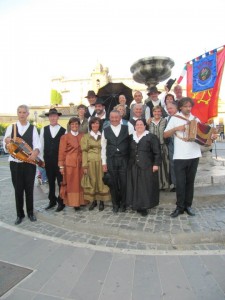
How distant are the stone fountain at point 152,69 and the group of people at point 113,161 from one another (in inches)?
129

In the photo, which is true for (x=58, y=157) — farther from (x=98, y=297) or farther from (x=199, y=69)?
(x=199, y=69)

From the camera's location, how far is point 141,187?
4305mm

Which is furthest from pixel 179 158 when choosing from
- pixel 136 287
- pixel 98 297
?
pixel 98 297

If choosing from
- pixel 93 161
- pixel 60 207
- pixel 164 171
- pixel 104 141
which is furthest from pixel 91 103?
pixel 60 207

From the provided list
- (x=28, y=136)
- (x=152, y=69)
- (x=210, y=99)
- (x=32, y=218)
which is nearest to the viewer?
(x=28, y=136)

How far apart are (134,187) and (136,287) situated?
1.90 m

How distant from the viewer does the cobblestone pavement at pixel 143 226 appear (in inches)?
143

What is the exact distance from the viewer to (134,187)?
437 centimetres

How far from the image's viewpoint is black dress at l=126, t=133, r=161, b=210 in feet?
13.9

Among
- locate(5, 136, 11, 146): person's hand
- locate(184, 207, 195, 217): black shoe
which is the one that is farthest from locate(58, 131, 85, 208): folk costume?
locate(184, 207, 195, 217): black shoe

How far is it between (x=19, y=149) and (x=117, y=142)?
1723 mm

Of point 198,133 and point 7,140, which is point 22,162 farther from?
point 198,133

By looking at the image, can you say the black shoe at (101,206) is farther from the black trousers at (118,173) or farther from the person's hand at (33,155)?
the person's hand at (33,155)

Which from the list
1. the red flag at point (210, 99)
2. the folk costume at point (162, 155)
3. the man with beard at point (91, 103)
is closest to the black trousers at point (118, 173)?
the folk costume at point (162, 155)
